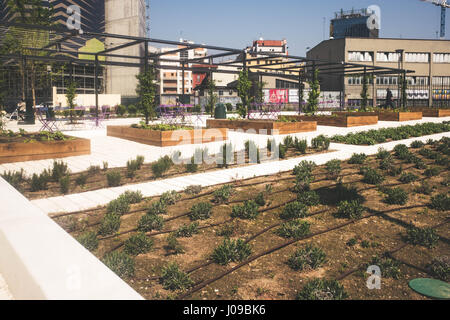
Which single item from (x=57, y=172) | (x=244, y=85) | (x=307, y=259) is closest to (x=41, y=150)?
(x=57, y=172)

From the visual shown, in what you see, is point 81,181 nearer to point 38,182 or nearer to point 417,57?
point 38,182

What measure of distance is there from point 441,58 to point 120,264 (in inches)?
2790

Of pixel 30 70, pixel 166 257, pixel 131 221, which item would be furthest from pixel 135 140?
pixel 30 70

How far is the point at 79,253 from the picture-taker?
7.92 ft

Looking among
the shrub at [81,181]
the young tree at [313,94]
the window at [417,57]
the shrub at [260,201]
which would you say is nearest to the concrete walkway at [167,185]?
the shrub at [81,181]

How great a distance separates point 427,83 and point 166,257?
67.7 m

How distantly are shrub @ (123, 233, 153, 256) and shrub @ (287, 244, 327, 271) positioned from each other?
4.53ft

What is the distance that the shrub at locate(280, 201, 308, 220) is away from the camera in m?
4.59

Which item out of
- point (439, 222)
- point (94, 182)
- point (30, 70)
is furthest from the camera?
point (30, 70)

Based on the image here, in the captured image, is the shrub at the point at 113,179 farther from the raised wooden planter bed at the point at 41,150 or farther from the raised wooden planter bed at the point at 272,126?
the raised wooden planter bed at the point at 272,126

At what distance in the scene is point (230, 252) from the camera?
341cm

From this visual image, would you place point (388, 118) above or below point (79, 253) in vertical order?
above
